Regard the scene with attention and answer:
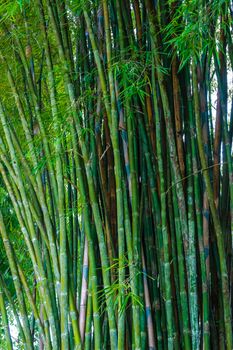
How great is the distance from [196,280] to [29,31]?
50.6 inches

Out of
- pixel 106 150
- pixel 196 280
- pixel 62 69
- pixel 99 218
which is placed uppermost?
pixel 62 69

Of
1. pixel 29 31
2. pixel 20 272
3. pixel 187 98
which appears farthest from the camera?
pixel 29 31

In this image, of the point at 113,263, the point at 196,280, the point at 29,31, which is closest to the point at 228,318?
the point at 196,280

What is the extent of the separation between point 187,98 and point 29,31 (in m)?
0.82

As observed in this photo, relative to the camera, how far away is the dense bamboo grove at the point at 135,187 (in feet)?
6.42

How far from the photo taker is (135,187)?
2.06 metres

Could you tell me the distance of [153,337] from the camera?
2.00 m

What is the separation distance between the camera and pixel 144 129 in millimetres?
2180

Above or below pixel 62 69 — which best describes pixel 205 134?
below

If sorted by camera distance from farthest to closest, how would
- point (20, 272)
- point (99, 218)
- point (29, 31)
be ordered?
point (29, 31), point (20, 272), point (99, 218)

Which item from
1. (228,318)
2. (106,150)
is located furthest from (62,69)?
(228,318)

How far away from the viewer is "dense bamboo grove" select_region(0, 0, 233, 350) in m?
1.96

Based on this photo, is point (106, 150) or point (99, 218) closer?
point (99, 218)

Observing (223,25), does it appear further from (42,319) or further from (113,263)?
(42,319)
